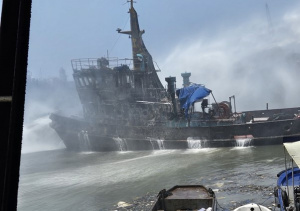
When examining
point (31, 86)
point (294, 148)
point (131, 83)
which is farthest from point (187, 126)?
Answer: point (31, 86)

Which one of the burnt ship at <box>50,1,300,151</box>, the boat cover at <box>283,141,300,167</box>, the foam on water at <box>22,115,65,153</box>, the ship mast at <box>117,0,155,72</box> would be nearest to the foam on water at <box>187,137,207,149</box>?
the burnt ship at <box>50,1,300,151</box>

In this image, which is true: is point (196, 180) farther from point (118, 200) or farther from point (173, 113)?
point (173, 113)

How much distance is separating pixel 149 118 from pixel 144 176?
11585 mm

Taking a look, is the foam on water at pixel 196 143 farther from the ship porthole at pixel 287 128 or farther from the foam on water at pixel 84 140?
the foam on water at pixel 84 140

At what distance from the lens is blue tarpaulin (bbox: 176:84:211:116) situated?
25375 mm

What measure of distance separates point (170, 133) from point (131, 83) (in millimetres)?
7433

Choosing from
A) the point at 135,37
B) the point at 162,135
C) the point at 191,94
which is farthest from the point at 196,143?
the point at 135,37

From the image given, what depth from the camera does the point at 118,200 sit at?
1316 centimetres

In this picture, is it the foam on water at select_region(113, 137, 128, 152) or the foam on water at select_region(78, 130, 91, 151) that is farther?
the foam on water at select_region(78, 130, 91, 151)

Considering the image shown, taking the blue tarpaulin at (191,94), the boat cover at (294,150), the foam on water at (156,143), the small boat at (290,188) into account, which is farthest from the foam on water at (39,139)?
the boat cover at (294,150)

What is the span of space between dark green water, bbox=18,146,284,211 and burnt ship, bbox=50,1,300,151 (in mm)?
1319

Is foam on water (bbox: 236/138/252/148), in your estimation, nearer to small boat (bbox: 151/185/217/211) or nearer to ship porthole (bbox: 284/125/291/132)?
ship porthole (bbox: 284/125/291/132)

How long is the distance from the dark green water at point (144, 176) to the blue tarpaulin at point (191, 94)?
14.4 ft

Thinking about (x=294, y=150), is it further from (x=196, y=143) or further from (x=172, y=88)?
(x=172, y=88)
